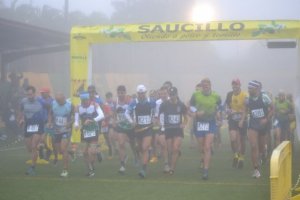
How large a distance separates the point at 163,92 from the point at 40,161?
13.5ft

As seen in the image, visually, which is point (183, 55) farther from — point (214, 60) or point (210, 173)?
point (210, 173)

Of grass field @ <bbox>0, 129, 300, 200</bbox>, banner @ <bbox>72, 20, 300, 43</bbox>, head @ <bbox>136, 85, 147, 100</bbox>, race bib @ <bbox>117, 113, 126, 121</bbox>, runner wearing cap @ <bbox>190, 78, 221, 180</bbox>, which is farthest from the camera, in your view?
banner @ <bbox>72, 20, 300, 43</bbox>

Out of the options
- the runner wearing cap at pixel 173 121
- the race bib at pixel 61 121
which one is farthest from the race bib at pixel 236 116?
the race bib at pixel 61 121

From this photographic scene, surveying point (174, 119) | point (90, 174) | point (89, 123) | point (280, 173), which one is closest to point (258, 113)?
point (174, 119)

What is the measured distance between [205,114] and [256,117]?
3.69 ft

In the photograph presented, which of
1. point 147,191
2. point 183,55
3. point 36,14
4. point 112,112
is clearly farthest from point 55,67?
point 147,191

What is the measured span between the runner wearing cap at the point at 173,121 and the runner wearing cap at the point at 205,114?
32 cm

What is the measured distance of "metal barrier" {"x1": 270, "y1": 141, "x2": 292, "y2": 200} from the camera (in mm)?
7037

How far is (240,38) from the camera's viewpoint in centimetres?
1503

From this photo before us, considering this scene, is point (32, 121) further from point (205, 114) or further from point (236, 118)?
point (236, 118)

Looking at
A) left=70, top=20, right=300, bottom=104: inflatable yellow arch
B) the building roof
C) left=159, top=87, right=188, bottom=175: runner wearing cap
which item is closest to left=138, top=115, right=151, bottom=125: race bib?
left=159, top=87, right=188, bottom=175: runner wearing cap

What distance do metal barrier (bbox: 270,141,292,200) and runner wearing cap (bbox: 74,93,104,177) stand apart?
179 inches

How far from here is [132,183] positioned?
11.0 m

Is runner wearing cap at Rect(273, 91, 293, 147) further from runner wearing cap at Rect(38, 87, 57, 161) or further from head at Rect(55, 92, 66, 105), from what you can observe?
head at Rect(55, 92, 66, 105)
